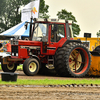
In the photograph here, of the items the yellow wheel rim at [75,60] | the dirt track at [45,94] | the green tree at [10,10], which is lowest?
the dirt track at [45,94]

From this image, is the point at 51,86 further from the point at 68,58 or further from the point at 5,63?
the point at 5,63

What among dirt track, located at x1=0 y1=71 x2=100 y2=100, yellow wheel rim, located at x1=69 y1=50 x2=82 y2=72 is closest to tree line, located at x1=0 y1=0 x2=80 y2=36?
yellow wheel rim, located at x1=69 y1=50 x2=82 y2=72

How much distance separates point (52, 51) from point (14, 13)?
43197 mm

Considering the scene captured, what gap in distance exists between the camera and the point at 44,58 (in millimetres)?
15969

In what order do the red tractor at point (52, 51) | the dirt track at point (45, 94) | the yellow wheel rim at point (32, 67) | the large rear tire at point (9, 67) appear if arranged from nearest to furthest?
the dirt track at point (45, 94), the yellow wheel rim at point (32, 67), the red tractor at point (52, 51), the large rear tire at point (9, 67)

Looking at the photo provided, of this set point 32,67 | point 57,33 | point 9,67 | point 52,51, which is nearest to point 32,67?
point 32,67

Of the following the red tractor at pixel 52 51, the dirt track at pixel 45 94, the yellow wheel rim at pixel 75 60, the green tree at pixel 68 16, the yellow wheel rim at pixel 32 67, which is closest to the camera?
the dirt track at pixel 45 94

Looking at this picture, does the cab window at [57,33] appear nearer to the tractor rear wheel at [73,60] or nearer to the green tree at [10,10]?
the tractor rear wheel at [73,60]

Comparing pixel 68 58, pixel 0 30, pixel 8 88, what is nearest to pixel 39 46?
pixel 68 58

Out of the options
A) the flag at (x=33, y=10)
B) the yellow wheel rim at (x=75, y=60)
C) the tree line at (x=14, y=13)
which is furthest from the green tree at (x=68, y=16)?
the yellow wheel rim at (x=75, y=60)

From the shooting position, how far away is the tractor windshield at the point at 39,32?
51.0 ft

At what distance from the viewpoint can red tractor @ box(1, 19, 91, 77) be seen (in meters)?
15.1

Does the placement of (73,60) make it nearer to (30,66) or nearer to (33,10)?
(30,66)

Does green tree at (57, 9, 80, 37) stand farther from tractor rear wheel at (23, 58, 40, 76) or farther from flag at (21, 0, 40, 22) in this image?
tractor rear wheel at (23, 58, 40, 76)
